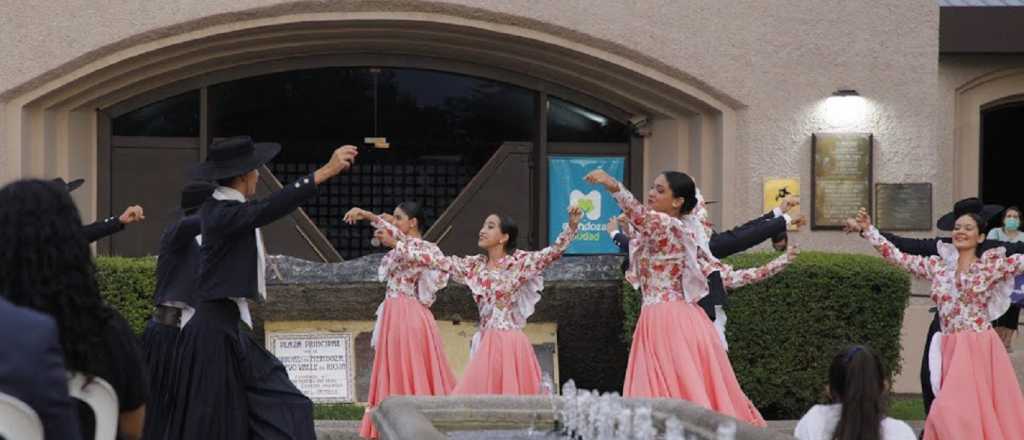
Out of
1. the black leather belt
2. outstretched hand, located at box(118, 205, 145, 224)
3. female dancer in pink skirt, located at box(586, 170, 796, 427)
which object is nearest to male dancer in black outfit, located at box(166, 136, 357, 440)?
the black leather belt

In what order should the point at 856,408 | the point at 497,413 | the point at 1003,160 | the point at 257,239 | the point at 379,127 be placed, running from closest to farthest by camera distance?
the point at 856,408, the point at 257,239, the point at 497,413, the point at 379,127, the point at 1003,160

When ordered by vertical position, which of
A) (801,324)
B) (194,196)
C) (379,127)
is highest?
(379,127)

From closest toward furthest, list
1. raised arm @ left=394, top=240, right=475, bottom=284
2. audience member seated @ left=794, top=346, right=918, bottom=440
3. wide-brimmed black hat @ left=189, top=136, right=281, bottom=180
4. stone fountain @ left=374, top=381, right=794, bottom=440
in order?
audience member seated @ left=794, top=346, right=918, bottom=440
stone fountain @ left=374, top=381, right=794, bottom=440
wide-brimmed black hat @ left=189, top=136, right=281, bottom=180
raised arm @ left=394, top=240, right=475, bottom=284

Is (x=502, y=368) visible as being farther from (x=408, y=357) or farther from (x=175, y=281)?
(x=175, y=281)

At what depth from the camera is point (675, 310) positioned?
882cm

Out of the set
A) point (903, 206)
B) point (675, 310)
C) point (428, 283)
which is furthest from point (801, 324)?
point (903, 206)

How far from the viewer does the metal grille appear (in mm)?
16109

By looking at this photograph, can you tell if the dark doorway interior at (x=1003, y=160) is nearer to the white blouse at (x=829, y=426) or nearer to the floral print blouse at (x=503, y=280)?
the floral print blouse at (x=503, y=280)

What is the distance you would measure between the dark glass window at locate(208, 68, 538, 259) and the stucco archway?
388 millimetres

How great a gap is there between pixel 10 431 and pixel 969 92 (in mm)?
14087

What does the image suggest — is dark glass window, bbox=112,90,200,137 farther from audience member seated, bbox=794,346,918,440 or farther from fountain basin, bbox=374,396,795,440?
audience member seated, bbox=794,346,918,440

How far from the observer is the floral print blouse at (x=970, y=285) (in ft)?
30.6

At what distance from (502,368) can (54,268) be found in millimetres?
6505

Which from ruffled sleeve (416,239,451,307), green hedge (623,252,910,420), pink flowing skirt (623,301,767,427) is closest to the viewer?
pink flowing skirt (623,301,767,427)
